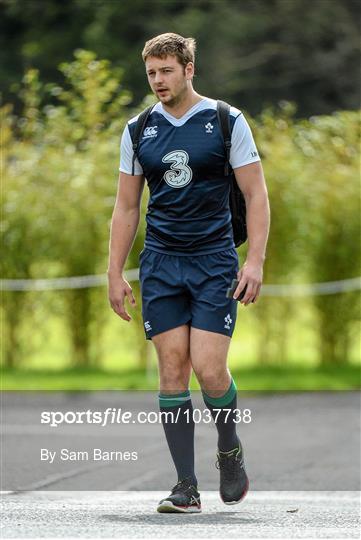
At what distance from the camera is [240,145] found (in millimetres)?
6055

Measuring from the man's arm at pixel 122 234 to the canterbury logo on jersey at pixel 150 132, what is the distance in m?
0.24

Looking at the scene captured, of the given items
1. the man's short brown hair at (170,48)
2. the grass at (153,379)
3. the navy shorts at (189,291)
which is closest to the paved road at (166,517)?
the navy shorts at (189,291)

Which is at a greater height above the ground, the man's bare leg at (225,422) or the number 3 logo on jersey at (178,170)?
the number 3 logo on jersey at (178,170)

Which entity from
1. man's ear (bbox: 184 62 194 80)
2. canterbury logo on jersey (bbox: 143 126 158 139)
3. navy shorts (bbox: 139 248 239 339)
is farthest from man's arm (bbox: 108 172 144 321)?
man's ear (bbox: 184 62 194 80)

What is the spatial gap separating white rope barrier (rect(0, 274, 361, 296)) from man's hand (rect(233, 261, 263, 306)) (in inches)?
361

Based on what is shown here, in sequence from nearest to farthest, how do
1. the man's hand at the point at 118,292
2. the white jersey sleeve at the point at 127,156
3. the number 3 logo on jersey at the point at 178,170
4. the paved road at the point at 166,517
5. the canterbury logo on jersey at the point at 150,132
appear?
1. the paved road at the point at 166,517
2. the number 3 logo on jersey at the point at 178,170
3. the canterbury logo on jersey at the point at 150,132
4. the white jersey sleeve at the point at 127,156
5. the man's hand at the point at 118,292

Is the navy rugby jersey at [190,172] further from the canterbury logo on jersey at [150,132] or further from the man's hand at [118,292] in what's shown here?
the man's hand at [118,292]

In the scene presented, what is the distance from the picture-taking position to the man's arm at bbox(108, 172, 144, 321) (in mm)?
6305

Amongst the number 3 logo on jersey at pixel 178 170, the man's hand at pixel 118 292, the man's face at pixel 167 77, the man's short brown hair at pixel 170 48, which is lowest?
the man's hand at pixel 118 292

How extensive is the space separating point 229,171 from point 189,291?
544mm

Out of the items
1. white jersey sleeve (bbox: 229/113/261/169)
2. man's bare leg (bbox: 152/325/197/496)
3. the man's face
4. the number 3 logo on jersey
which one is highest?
the man's face

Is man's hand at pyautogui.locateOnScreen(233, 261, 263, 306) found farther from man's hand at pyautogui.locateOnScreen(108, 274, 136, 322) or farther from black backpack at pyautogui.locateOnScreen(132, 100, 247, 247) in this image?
man's hand at pyautogui.locateOnScreen(108, 274, 136, 322)

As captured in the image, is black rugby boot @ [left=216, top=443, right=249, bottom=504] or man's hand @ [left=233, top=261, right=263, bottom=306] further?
black rugby boot @ [left=216, top=443, right=249, bottom=504]

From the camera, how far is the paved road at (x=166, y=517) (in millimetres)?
5449
